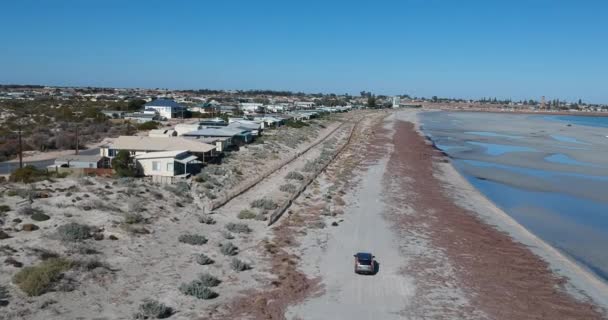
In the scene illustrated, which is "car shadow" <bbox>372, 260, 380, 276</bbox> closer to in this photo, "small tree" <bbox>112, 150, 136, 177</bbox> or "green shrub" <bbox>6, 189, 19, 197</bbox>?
"green shrub" <bbox>6, 189, 19, 197</bbox>

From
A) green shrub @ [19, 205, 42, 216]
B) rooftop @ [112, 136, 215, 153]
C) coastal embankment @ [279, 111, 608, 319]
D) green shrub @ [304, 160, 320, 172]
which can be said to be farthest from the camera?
green shrub @ [304, 160, 320, 172]

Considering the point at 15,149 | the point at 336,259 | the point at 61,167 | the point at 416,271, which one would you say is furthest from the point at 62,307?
the point at 15,149

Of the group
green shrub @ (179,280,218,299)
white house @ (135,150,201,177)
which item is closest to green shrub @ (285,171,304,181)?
white house @ (135,150,201,177)

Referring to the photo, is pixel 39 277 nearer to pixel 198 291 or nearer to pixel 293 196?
pixel 198 291

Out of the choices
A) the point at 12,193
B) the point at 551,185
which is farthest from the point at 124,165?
the point at 551,185

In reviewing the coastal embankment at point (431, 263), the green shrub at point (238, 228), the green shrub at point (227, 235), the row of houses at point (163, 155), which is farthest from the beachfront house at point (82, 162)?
the green shrub at point (227, 235)

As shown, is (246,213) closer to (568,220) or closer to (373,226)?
(373,226)

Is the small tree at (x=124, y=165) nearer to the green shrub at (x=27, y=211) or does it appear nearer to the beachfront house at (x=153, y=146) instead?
the beachfront house at (x=153, y=146)
